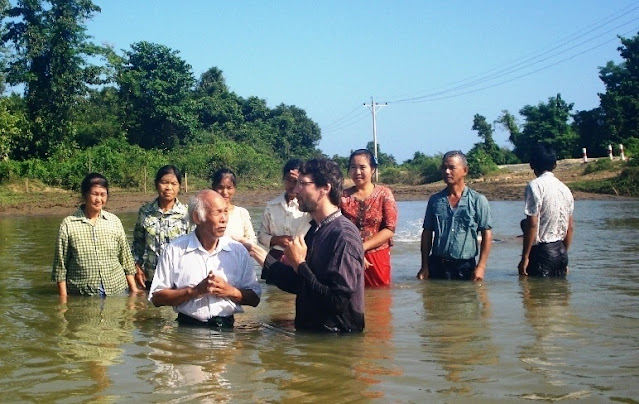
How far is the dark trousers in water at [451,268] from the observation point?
765 cm

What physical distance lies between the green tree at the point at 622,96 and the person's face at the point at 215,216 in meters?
39.0

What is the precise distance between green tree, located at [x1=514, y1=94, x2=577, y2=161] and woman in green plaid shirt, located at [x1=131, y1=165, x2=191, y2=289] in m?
40.2

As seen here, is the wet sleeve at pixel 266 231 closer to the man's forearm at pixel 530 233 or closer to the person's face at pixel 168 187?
the person's face at pixel 168 187

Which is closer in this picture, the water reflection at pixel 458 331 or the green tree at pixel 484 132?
the water reflection at pixel 458 331

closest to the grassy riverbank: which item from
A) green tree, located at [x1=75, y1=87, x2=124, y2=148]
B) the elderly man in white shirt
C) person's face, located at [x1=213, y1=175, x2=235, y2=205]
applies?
green tree, located at [x1=75, y1=87, x2=124, y2=148]

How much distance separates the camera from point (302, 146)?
203ft

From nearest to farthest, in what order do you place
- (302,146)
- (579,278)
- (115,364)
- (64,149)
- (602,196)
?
(115,364)
(579,278)
(602,196)
(64,149)
(302,146)

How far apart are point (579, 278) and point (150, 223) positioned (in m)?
4.96

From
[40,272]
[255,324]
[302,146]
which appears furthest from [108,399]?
[302,146]

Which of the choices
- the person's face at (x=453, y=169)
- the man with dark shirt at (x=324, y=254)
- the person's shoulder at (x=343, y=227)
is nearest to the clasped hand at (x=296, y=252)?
the man with dark shirt at (x=324, y=254)

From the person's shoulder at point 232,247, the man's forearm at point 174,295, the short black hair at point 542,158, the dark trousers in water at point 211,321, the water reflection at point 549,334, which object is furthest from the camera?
the short black hair at point 542,158

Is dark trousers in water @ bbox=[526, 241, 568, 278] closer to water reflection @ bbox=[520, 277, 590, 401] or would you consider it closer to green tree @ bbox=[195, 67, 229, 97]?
water reflection @ bbox=[520, 277, 590, 401]

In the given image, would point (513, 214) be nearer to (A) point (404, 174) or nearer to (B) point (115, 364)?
(B) point (115, 364)

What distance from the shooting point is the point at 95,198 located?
6918 mm
